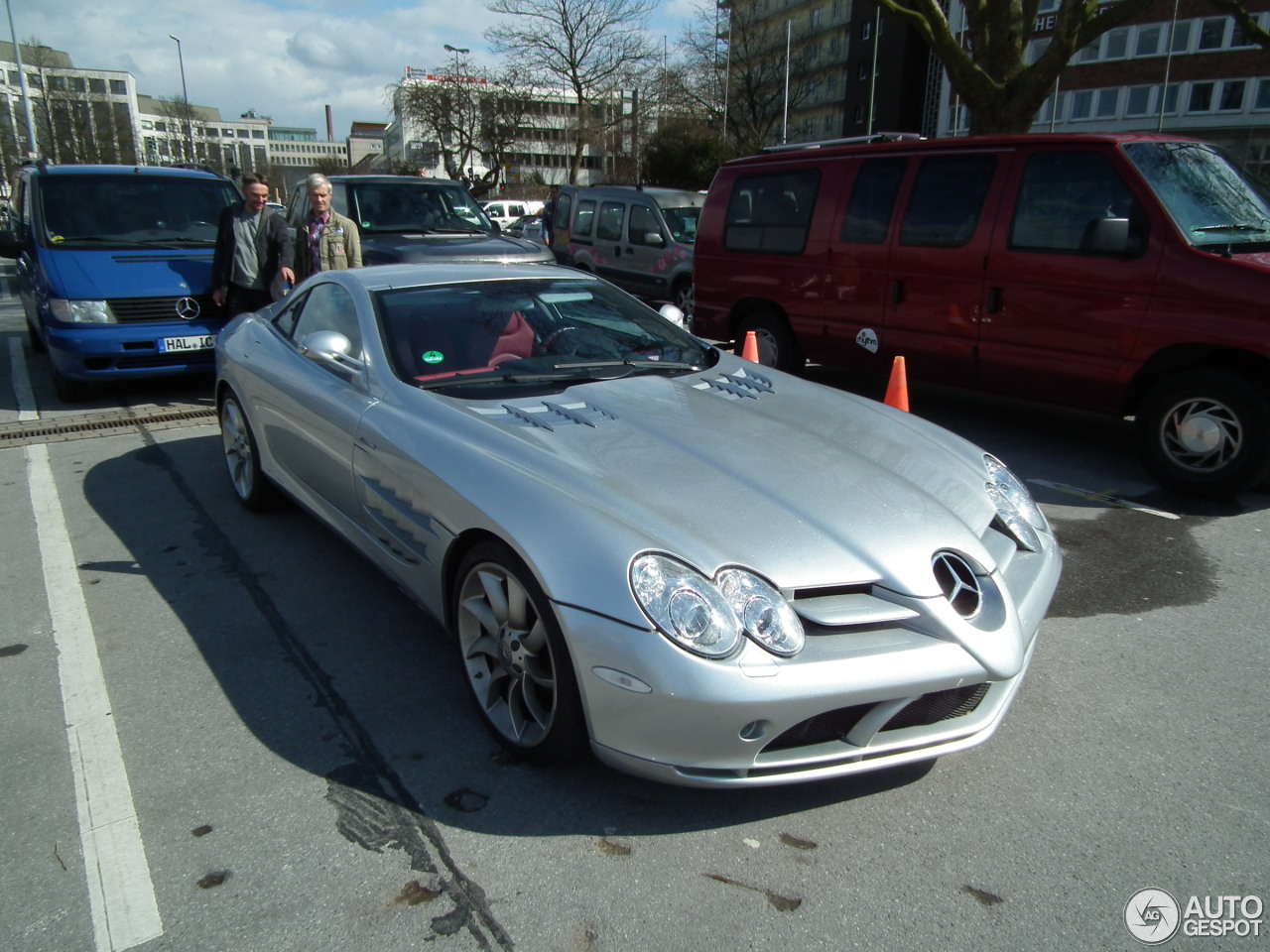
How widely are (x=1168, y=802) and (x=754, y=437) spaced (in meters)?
1.61

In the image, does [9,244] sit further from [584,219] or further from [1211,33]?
[1211,33]

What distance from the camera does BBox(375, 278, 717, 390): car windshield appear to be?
372 cm

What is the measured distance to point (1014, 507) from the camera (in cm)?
322

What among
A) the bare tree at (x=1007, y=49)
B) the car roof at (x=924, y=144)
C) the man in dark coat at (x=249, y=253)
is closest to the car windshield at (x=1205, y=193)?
the car roof at (x=924, y=144)

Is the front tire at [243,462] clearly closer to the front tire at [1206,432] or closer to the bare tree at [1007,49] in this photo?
the front tire at [1206,432]

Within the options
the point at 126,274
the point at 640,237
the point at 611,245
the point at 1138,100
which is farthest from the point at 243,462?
the point at 1138,100

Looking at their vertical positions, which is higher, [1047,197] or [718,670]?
[1047,197]

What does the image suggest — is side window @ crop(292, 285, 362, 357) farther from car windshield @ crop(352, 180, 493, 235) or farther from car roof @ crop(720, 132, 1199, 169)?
car windshield @ crop(352, 180, 493, 235)

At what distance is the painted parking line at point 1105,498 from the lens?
205 inches

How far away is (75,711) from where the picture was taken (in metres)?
3.17

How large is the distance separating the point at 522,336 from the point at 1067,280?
3.67 m

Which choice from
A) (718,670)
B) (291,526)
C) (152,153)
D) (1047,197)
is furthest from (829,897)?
(152,153)

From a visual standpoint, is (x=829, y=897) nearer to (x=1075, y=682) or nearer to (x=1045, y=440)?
(x=1075, y=682)

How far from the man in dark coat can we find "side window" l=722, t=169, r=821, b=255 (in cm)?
368
